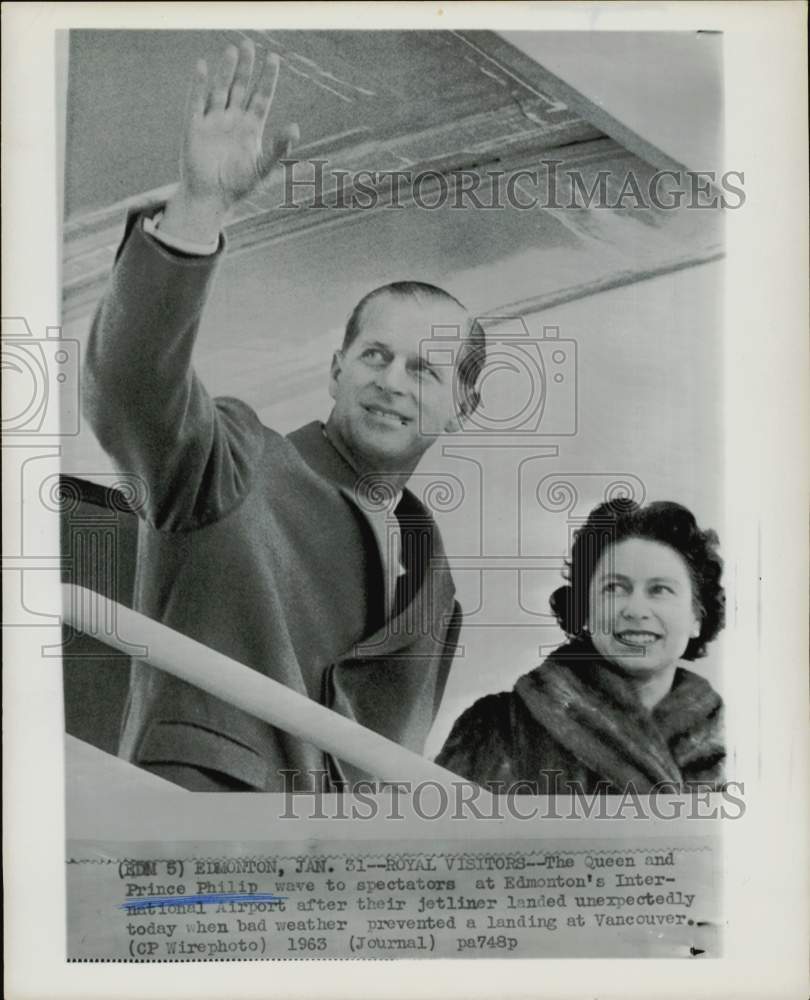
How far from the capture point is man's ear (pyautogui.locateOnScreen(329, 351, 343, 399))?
1.24 m

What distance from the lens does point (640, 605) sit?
1.24m

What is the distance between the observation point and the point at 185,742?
1.21 m

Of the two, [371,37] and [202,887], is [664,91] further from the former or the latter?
[202,887]

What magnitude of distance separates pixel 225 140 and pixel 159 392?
32cm

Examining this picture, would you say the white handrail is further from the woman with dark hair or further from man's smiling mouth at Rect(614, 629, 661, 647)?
man's smiling mouth at Rect(614, 629, 661, 647)

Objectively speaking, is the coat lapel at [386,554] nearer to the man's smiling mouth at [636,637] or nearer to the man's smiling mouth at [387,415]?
the man's smiling mouth at [387,415]

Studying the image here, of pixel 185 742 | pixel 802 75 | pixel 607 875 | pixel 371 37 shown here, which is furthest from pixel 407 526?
pixel 802 75

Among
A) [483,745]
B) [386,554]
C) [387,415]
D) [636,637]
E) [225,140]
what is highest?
[225,140]

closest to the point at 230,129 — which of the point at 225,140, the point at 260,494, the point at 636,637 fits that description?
the point at 225,140

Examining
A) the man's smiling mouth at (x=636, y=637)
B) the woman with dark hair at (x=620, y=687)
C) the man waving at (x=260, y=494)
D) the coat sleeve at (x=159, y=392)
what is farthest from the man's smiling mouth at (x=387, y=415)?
the man's smiling mouth at (x=636, y=637)

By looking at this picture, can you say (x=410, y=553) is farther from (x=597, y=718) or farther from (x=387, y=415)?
(x=597, y=718)

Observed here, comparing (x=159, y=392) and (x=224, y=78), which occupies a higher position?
(x=224, y=78)

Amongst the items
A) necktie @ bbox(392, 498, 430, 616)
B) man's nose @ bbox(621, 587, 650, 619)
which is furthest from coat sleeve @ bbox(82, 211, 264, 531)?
man's nose @ bbox(621, 587, 650, 619)

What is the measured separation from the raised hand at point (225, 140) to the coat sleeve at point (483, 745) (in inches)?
25.8
